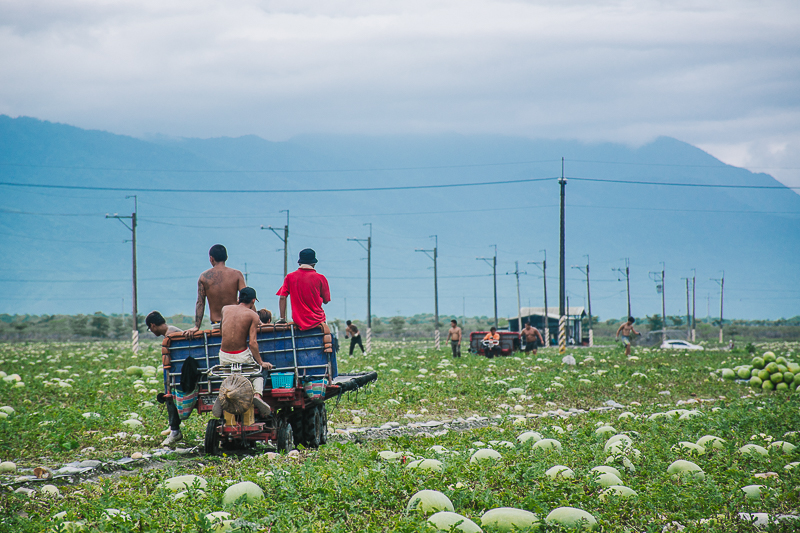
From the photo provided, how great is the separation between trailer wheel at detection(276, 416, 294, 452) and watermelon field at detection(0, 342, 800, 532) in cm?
39

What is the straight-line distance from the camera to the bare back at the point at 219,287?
1056cm

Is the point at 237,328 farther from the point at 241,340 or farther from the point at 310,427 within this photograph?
the point at 310,427

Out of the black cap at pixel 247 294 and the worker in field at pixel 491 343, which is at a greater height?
the black cap at pixel 247 294

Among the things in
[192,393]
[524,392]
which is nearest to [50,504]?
[192,393]

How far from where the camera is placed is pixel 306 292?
10.5 metres

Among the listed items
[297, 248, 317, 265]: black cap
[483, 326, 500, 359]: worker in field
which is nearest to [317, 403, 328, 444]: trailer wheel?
[297, 248, 317, 265]: black cap

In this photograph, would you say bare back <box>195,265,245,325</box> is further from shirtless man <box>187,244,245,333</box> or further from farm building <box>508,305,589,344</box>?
farm building <box>508,305,589,344</box>

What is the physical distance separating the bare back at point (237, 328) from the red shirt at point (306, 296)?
90 cm

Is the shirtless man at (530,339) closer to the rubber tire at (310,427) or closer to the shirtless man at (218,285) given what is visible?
the rubber tire at (310,427)

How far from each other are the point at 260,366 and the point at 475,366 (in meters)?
14.7

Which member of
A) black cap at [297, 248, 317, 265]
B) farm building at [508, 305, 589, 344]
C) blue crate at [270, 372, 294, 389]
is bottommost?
farm building at [508, 305, 589, 344]

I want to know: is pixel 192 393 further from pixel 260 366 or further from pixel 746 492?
pixel 746 492

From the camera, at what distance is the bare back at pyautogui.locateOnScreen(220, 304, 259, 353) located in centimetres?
953

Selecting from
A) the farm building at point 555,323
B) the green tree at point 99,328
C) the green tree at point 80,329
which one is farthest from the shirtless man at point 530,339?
the green tree at point 99,328
